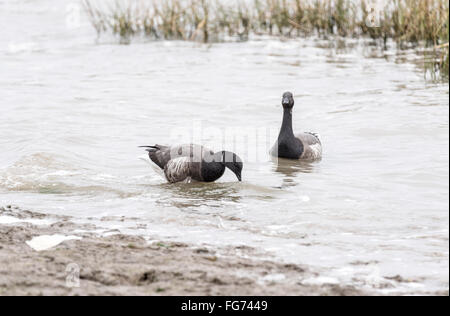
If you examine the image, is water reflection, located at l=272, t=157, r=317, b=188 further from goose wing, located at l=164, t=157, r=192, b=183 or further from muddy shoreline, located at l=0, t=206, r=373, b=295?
muddy shoreline, located at l=0, t=206, r=373, b=295

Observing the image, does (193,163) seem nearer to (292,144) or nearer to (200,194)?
(200,194)

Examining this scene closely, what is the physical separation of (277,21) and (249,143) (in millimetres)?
9623

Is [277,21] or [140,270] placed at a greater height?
[277,21]

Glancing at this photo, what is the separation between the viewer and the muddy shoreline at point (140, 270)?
17.4 feet

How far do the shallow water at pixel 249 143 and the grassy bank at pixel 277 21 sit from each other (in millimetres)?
637

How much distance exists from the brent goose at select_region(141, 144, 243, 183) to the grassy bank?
10.6 m

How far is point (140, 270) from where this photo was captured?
5.72 metres

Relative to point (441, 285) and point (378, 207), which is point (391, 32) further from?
point (441, 285)

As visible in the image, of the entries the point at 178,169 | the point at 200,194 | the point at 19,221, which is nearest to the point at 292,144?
the point at 178,169

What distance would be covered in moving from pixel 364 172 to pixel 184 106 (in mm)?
5786

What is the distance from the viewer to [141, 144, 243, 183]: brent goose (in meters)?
9.80

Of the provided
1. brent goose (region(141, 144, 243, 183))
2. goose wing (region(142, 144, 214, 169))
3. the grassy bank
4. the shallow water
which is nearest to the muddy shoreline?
the shallow water

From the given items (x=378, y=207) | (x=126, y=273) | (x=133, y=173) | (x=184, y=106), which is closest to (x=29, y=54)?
(x=184, y=106)

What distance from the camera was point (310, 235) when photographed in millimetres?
7418
